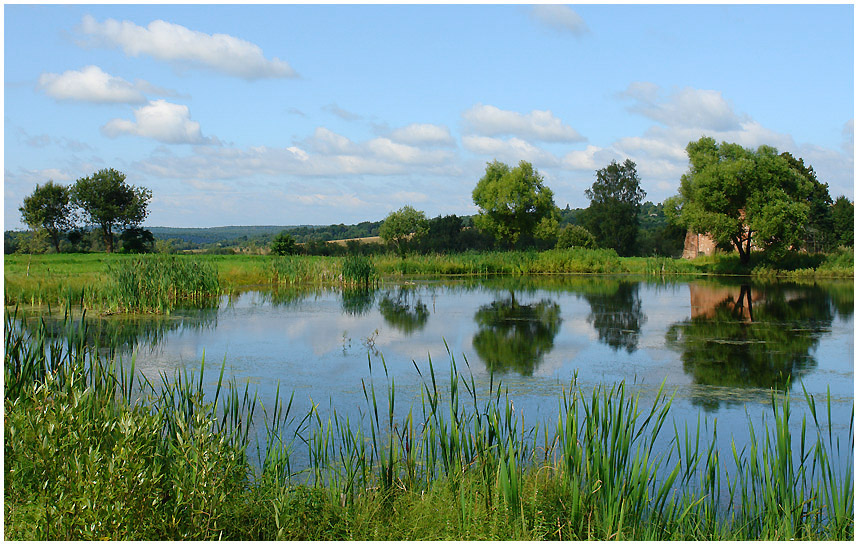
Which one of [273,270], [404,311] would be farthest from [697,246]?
[404,311]

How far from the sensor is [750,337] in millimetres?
12797

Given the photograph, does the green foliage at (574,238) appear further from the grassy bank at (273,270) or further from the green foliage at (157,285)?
the green foliage at (157,285)

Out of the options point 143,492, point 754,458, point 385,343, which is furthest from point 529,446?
point 385,343

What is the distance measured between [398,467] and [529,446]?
138 centimetres

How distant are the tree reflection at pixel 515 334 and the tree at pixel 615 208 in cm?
3326

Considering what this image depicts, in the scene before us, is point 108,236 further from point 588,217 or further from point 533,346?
point 533,346

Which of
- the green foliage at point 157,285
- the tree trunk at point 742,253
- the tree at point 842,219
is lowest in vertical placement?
the green foliage at point 157,285

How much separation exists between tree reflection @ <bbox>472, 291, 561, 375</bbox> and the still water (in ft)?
0.13

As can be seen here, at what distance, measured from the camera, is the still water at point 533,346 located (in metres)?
8.06

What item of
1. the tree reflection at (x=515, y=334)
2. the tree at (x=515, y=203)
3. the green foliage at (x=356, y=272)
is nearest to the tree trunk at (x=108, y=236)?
the tree at (x=515, y=203)

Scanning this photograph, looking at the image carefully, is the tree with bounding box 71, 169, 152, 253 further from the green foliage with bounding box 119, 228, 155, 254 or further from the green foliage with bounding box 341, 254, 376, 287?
the green foliage with bounding box 341, 254, 376, 287

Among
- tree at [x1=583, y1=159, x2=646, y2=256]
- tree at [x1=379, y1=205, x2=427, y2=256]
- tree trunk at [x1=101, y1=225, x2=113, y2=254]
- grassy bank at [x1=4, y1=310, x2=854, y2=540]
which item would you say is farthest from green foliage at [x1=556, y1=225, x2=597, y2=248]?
grassy bank at [x1=4, y1=310, x2=854, y2=540]

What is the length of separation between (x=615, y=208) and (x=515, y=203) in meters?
15.5

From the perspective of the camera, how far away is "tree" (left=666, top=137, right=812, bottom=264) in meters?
28.4
